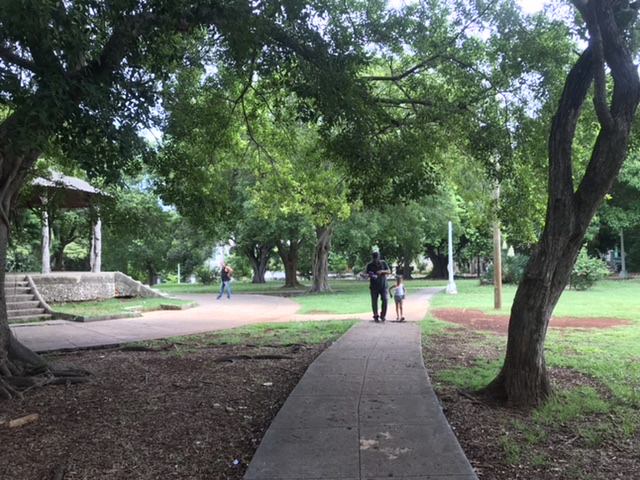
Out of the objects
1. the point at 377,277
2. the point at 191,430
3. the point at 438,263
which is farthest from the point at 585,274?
the point at 438,263

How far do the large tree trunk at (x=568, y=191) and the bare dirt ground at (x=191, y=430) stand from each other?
1.78 feet

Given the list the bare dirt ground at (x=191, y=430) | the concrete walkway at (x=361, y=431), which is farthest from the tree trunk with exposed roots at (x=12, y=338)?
the concrete walkway at (x=361, y=431)

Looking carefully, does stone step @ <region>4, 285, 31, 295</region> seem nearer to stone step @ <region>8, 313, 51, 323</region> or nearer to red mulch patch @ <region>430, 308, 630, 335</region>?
stone step @ <region>8, 313, 51, 323</region>

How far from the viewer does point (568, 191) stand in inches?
202

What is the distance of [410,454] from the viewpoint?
3.76 m

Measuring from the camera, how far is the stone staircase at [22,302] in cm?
1364

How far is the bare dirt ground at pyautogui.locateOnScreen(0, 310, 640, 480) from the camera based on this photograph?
150 inches

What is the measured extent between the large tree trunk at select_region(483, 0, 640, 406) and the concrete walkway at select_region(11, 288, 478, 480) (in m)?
1.05

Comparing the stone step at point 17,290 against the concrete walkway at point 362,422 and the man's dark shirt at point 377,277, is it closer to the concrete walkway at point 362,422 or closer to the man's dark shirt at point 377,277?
the concrete walkway at point 362,422

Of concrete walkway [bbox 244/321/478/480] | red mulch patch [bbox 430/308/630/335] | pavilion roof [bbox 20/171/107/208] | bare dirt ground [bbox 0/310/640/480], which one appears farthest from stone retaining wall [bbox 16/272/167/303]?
concrete walkway [bbox 244/321/478/480]

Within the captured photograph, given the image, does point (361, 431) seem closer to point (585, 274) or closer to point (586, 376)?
point (586, 376)

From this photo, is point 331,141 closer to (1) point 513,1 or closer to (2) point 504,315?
(1) point 513,1

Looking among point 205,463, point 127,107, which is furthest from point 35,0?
point 205,463

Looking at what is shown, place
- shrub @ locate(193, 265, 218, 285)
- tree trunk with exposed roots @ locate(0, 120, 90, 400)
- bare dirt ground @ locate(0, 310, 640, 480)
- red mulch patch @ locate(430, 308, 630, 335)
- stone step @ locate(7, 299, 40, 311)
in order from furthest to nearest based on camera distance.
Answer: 1. shrub @ locate(193, 265, 218, 285)
2. stone step @ locate(7, 299, 40, 311)
3. red mulch patch @ locate(430, 308, 630, 335)
4. tree trunk with exposed roots @ locate(0, 120, 90, 400)
5. bare dirt ground @ locate(0, 310, 640, 480)
